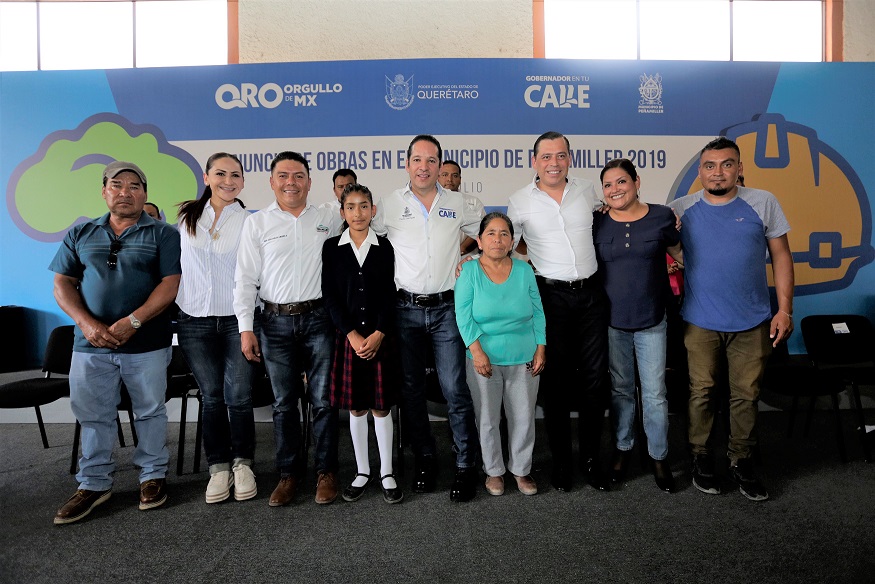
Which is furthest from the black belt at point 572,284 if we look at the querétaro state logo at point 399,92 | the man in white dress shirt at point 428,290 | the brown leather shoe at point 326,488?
the querétaro state logo at point 399,92

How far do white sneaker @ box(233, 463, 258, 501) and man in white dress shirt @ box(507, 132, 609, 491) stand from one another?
63.5 inches

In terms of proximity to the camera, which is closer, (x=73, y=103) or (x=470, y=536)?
(x=470, y=536)

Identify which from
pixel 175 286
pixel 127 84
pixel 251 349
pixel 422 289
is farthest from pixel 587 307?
pixel 127 84

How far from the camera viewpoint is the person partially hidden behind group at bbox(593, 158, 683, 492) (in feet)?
8.05

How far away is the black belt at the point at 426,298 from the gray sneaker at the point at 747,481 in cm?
177

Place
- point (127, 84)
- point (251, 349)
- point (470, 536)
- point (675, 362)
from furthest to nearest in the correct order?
point (127, 84) → point (675, 362) → point (251, 349) → point (470, 536)

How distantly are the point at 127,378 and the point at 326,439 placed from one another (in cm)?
108

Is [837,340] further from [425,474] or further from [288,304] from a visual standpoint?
[288,304]

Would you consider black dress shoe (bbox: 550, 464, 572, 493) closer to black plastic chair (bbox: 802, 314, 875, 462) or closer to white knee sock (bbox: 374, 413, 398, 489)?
white knee sock (bbox: 374, 413, 398, 489)

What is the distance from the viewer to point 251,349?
2398 millimetres

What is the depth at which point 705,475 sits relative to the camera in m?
2.54

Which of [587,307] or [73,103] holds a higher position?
[73,103]

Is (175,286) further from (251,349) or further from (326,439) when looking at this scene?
(326,439)

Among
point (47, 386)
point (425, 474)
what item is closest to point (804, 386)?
point (425, 474)
